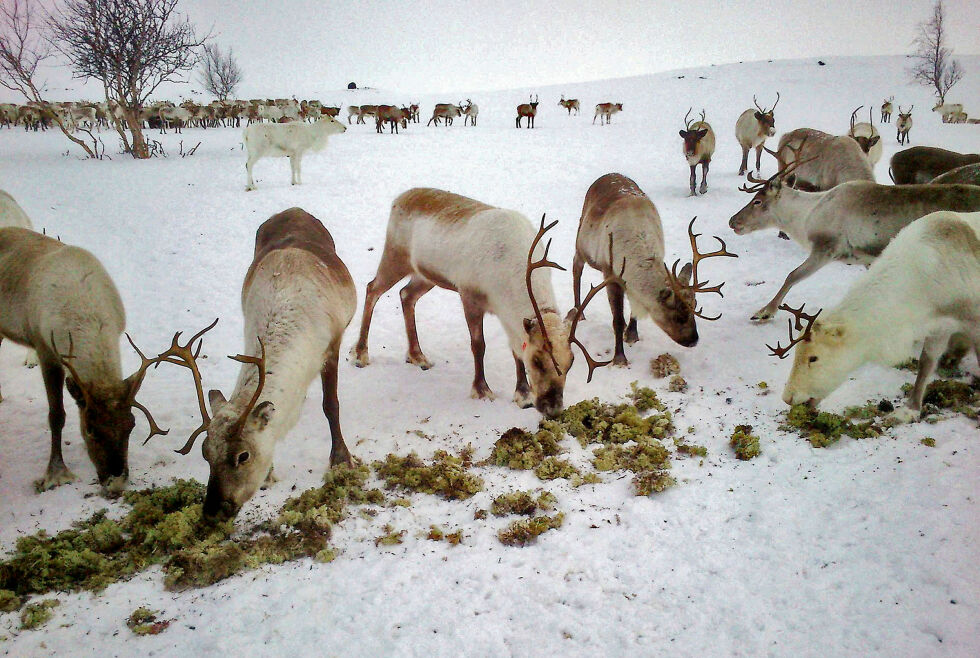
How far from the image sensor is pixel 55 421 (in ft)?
12.9

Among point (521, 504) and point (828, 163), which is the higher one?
point (828, 163)

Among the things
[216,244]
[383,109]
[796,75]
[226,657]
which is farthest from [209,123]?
[796,75]

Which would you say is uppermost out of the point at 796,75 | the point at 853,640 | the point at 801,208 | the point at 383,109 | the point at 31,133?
the point at 796,75

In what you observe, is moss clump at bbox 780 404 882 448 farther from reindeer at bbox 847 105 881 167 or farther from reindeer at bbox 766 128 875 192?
reindeer at bbox 847 105 881 167

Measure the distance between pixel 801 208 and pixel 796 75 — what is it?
4321 centimetres

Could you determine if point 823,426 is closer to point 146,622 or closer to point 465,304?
point 465,304

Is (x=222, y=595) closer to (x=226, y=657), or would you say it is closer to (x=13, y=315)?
(x=226, y=657)

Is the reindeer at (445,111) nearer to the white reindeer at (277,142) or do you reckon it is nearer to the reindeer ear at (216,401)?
the white reindeer at (277,142)

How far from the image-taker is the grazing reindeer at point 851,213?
16.9 feet

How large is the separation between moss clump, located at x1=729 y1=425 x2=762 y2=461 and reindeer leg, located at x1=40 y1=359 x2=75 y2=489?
4.62m

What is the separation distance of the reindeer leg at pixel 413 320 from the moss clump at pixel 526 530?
2789mm

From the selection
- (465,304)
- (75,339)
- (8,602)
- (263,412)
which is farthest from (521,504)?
(75,339)

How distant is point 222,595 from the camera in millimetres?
2840

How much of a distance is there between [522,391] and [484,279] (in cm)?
99
